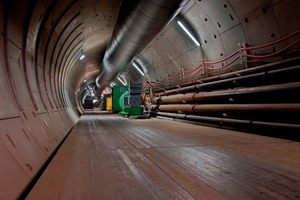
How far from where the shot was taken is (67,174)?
2244 mm

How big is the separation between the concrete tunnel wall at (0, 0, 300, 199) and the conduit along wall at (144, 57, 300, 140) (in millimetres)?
774

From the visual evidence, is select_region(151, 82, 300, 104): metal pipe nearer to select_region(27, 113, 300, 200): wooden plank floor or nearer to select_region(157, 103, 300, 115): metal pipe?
select_region(157, 103, 300, 115): metal pipe

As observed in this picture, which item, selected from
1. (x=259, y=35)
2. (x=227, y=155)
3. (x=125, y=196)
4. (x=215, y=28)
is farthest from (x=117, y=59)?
(x=125, y=196)

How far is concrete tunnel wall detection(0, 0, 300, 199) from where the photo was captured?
205 cm

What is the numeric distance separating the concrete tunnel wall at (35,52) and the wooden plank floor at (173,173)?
0.24m

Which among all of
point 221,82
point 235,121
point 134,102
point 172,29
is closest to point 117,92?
point 134,102

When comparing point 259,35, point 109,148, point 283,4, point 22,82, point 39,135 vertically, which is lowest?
point 109,148

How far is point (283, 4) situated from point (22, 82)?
16.2 feet

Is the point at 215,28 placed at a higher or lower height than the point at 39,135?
higher

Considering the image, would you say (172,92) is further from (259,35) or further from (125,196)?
(125,196)

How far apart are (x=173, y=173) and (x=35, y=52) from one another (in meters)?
3.26

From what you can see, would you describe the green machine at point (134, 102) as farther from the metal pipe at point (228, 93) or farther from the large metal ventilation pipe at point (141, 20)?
the large metal ventilation pipe at point (141, 20)

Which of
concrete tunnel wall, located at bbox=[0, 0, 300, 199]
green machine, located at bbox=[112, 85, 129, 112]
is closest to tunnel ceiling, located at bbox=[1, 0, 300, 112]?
concrete tunnel wall, located at bbox=[0, 0, 300, 199]

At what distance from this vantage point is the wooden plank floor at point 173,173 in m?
1.78
